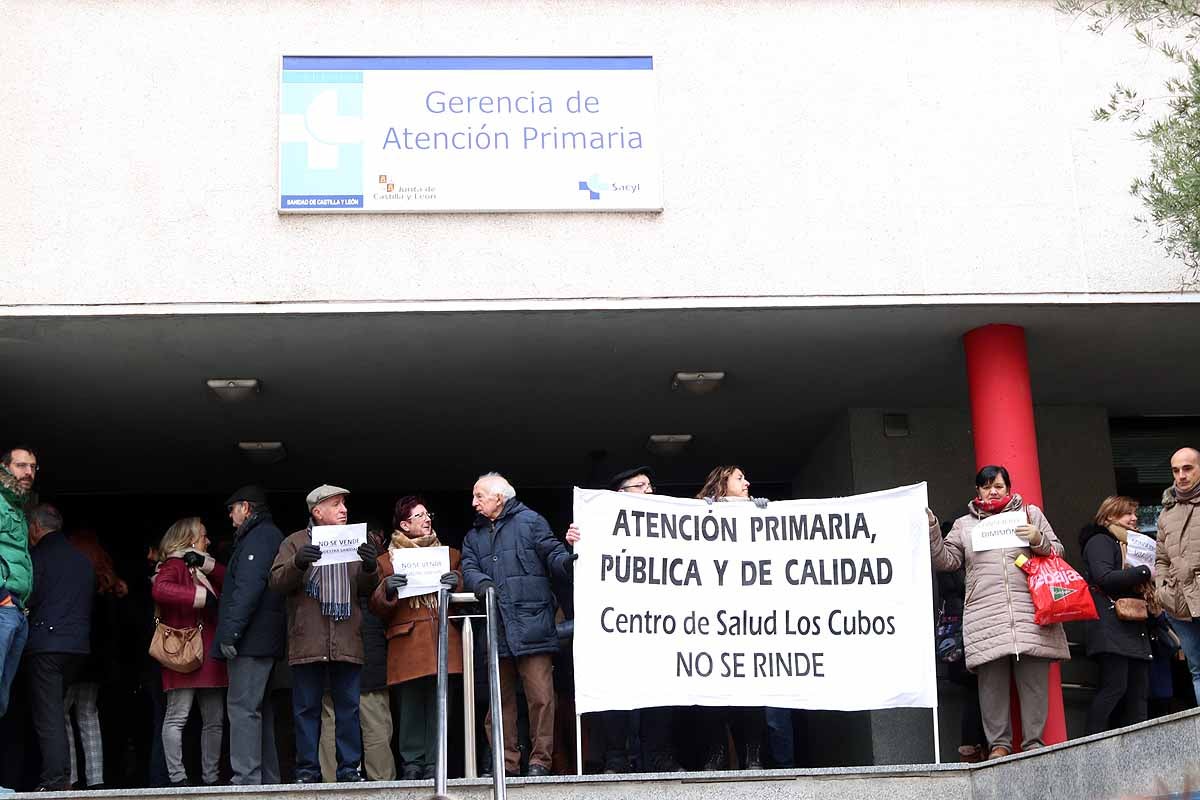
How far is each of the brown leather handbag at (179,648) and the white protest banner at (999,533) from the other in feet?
15.1

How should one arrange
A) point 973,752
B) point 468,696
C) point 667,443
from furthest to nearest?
point 667,443, point 973,752, point 468,696

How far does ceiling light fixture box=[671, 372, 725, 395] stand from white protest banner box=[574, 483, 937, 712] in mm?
A: 2345

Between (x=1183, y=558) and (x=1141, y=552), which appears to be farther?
(x=1141, y=552)

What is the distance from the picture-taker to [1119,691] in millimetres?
9312

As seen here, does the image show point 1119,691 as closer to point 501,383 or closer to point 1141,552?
point 1141,552

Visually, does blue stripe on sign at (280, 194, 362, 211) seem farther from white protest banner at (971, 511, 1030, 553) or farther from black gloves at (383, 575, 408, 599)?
white protest banner at (971, 511, 1030, 553)

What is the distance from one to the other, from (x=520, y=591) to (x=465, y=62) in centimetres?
346

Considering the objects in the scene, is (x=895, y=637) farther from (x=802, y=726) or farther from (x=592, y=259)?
(x=802, y=726)

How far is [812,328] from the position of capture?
1037cm

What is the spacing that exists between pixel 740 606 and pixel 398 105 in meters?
3.82

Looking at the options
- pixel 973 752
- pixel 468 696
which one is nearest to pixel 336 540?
pixel 468 696

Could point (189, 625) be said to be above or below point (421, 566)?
below

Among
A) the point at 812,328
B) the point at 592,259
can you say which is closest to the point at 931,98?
the point at 812,328

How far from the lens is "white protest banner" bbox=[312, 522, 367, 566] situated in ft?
29.2
